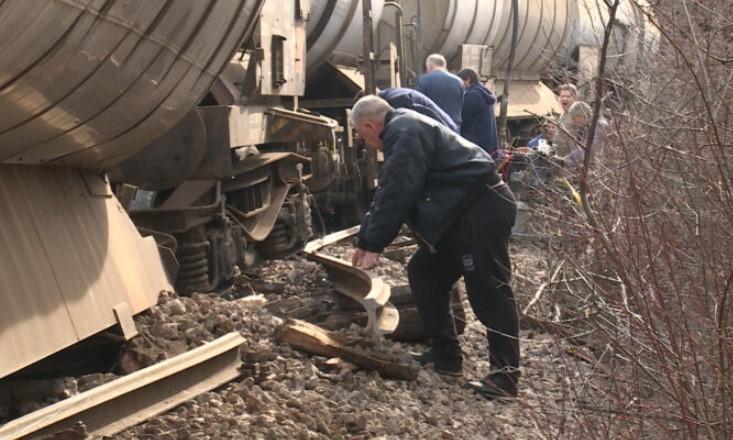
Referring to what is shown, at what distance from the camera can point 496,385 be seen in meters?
5.17

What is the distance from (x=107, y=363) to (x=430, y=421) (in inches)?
60.0

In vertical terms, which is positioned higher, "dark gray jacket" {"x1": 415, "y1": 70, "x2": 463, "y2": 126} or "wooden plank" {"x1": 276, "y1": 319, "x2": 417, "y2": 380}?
"dark gray jacket" {"x1": 415, "y1": 70, "x2": 463, "y2": 126}

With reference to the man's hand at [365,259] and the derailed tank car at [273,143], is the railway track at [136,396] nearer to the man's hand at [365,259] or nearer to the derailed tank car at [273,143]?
the man's hand at [365,259]

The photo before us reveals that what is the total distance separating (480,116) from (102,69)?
6.93 meters

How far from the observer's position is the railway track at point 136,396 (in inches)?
132

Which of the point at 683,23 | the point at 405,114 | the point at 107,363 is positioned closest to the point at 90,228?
the point at 107,363

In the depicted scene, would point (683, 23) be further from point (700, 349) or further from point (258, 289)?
point (258, 289)

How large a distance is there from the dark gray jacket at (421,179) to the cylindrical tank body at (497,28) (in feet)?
22.5

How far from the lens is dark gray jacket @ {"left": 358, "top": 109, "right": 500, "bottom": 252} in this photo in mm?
5086

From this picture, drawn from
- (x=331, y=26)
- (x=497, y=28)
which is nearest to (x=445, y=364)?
(x=331, y=26)

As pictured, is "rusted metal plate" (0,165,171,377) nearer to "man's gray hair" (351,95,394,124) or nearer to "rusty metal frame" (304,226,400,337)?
"rusty metal frame" (304,226,400,337)

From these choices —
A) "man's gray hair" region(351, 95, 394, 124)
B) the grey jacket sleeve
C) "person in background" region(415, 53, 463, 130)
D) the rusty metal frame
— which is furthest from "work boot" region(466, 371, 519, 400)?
"person in background" region(415, 53, 463, 130)

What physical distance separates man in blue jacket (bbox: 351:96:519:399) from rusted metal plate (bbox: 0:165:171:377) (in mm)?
1217

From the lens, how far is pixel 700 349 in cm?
305
